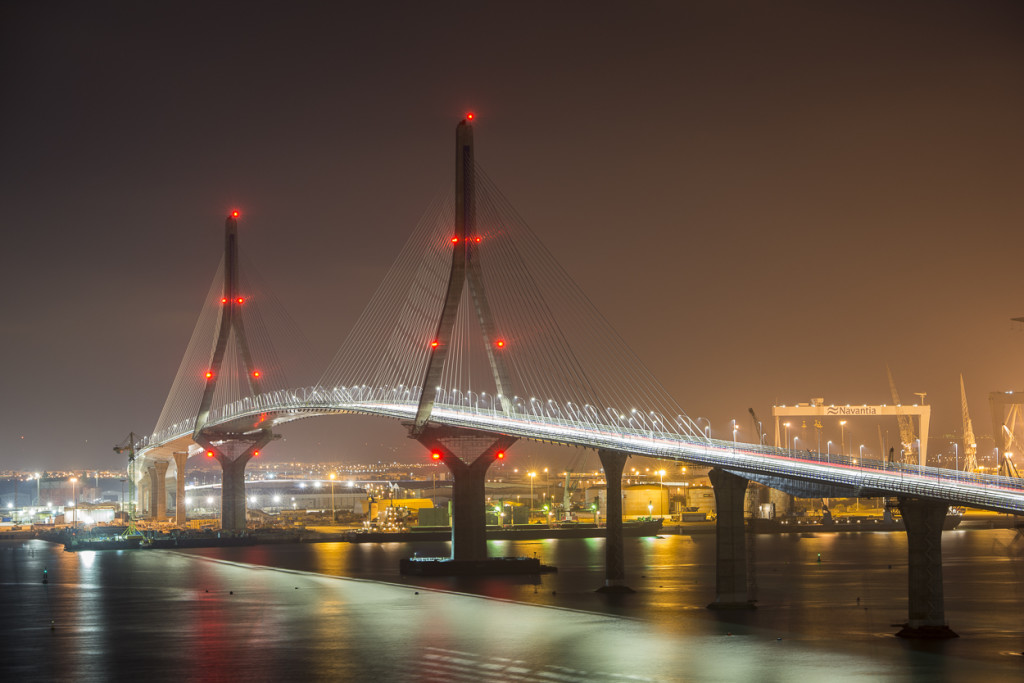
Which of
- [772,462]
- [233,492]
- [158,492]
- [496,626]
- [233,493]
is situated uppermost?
[772,462]

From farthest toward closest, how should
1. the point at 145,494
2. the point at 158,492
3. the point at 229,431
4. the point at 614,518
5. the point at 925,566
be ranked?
the point at 145,494 < the point at 158,492 < the point at 229,431 < the point at 614,518 < the point at 925,566

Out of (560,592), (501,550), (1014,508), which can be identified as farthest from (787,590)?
(501,550)

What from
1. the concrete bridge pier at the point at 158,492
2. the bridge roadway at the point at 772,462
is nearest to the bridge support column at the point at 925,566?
the bridge roadway at the point at 772,462

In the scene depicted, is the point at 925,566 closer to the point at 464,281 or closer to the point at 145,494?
the point at 464,281

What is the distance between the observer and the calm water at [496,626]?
40.8 metres

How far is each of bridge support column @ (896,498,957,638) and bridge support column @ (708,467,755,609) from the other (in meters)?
8.84

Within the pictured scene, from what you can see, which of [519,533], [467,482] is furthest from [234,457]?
[467,482]

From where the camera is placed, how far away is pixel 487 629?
50031 millimetres

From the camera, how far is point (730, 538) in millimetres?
51156

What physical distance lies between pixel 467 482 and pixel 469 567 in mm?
5305

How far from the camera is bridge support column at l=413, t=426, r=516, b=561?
2881 inches

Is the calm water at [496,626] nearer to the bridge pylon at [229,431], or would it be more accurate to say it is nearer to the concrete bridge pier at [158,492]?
the bridge pylon at [229,431]

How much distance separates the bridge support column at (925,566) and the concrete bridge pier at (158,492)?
130064mm

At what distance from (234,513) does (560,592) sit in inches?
2766
